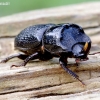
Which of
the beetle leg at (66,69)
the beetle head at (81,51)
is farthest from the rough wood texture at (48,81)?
the beetle head at (81,51)

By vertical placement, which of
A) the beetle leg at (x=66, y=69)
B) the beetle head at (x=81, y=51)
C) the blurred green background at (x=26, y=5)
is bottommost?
the blurred green background at (x=26, y=5)

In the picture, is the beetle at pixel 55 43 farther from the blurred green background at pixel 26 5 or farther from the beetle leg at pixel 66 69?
the blurred green background at pixel 26 5

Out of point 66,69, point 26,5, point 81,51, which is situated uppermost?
point 81,51

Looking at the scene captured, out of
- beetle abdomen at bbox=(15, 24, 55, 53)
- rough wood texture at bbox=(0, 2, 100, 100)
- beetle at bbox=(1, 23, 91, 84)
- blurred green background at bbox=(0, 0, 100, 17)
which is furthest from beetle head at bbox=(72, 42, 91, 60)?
blurred green background at bbox=(0, 0, 100, 17)

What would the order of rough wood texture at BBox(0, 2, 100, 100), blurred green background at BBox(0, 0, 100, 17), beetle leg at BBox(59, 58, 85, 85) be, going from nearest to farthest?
rough wood texture at BBox(0, 2, 100, 100) < beetle leg at BBox(59, 58, 85, 85) < blurred green background at BBox(0, 0, 100, 17)

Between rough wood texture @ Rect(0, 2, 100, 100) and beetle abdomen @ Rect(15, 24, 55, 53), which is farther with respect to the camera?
beetle abdomen @ Rect(15, 24, 55, 53)

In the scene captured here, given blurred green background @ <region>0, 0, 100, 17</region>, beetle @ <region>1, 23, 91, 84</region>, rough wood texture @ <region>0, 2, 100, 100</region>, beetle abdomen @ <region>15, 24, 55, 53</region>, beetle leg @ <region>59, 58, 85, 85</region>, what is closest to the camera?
rough wood texture @ <region>0, 2, 100, 100</region>

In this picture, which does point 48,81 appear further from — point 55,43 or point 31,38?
point 31,38

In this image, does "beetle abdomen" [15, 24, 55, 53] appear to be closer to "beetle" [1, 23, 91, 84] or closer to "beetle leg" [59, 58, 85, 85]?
"beetle" [1, 23, 91, 84]

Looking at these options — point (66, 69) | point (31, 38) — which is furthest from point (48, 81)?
point (31, 38)
